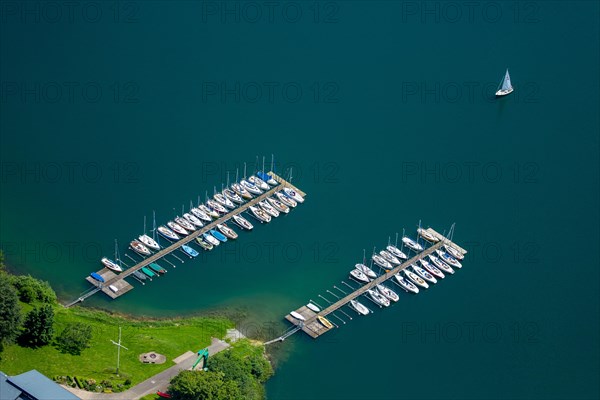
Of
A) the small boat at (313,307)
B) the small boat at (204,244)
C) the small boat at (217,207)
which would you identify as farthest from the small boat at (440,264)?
the small boat at (204,244)

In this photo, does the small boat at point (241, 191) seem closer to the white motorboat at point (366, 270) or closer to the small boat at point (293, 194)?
the small boat at point (293, 194)

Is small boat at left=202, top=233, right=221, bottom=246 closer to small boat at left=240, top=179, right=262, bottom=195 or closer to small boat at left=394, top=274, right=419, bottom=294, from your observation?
small boat at left=240, top=179, right=262, bottom=195

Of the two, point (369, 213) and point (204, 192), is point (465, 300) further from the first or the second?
point (204, 192)

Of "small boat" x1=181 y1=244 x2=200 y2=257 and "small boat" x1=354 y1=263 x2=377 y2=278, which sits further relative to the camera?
"small boat" x1=181 y1=244 x2=200 y2=257

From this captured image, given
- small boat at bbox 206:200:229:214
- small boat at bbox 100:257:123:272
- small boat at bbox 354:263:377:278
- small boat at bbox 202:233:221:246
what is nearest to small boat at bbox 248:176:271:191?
small boat at bbox 206:200:229:214

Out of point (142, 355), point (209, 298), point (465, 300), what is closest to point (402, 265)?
point (465, 300)

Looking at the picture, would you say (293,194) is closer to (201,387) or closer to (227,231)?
(227,231)

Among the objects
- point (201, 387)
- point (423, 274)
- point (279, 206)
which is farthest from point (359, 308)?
point (201, 387)
